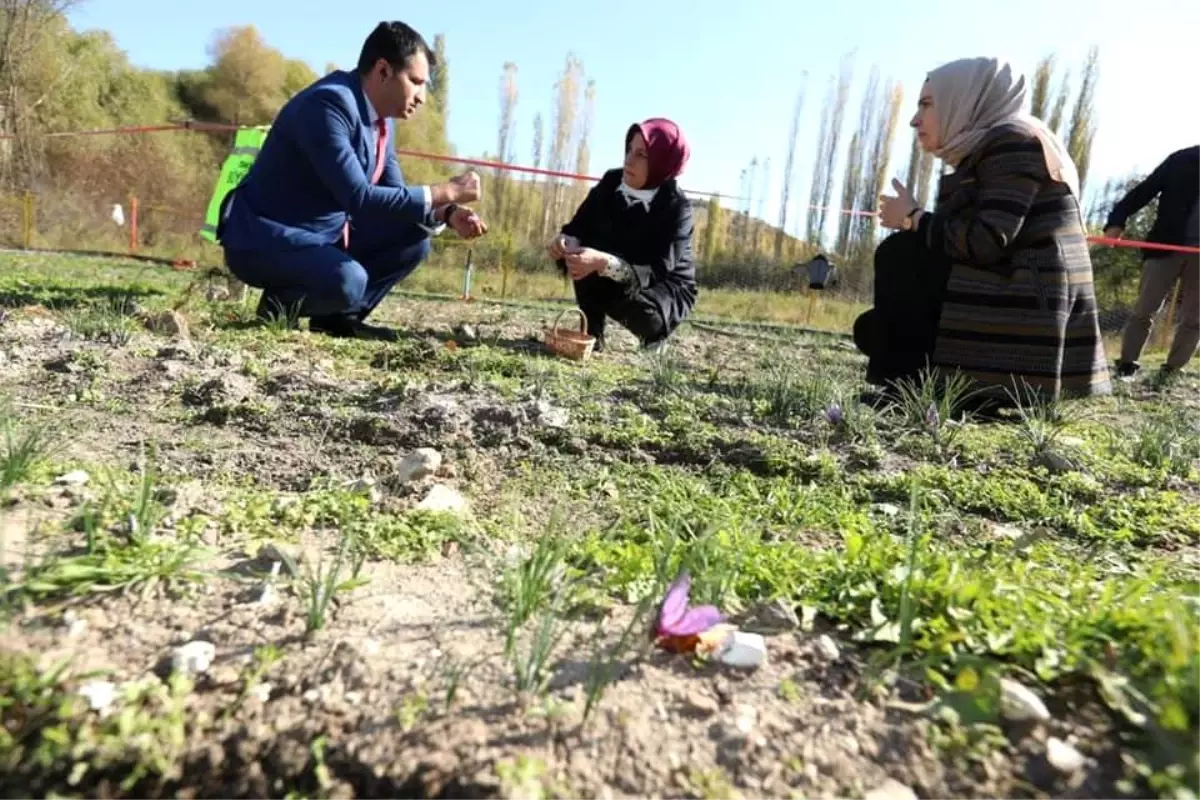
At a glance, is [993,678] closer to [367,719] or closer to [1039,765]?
[1039,765]

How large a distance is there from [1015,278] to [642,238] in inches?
71.5

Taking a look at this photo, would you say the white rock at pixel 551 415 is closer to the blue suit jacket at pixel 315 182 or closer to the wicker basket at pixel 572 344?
the wicker basket at pixel 572 344

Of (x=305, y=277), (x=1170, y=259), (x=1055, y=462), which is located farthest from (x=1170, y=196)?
(x=305, y=277)

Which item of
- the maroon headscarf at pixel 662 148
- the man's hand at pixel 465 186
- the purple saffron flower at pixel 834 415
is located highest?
the maroon headscarf at pixel 662 148

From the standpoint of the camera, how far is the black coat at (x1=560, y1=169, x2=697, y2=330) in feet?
12.6

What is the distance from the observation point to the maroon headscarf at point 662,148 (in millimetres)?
3750

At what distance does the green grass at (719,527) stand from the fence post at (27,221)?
11730mm

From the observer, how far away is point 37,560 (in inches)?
40.8

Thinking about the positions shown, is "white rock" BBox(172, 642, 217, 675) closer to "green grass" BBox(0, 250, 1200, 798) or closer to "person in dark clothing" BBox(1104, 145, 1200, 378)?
"green grass" BBox(0, 250, 1200, 798)

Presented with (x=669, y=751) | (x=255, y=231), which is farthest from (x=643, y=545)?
(x=255, y=231)

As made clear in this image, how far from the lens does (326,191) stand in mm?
3443

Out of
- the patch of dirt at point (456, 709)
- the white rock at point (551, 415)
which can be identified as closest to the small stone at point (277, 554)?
the patch of dirt at point (456, 709)

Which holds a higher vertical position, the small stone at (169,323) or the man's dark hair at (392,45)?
the man's dark hair at (392,45)

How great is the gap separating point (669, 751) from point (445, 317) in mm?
4536
